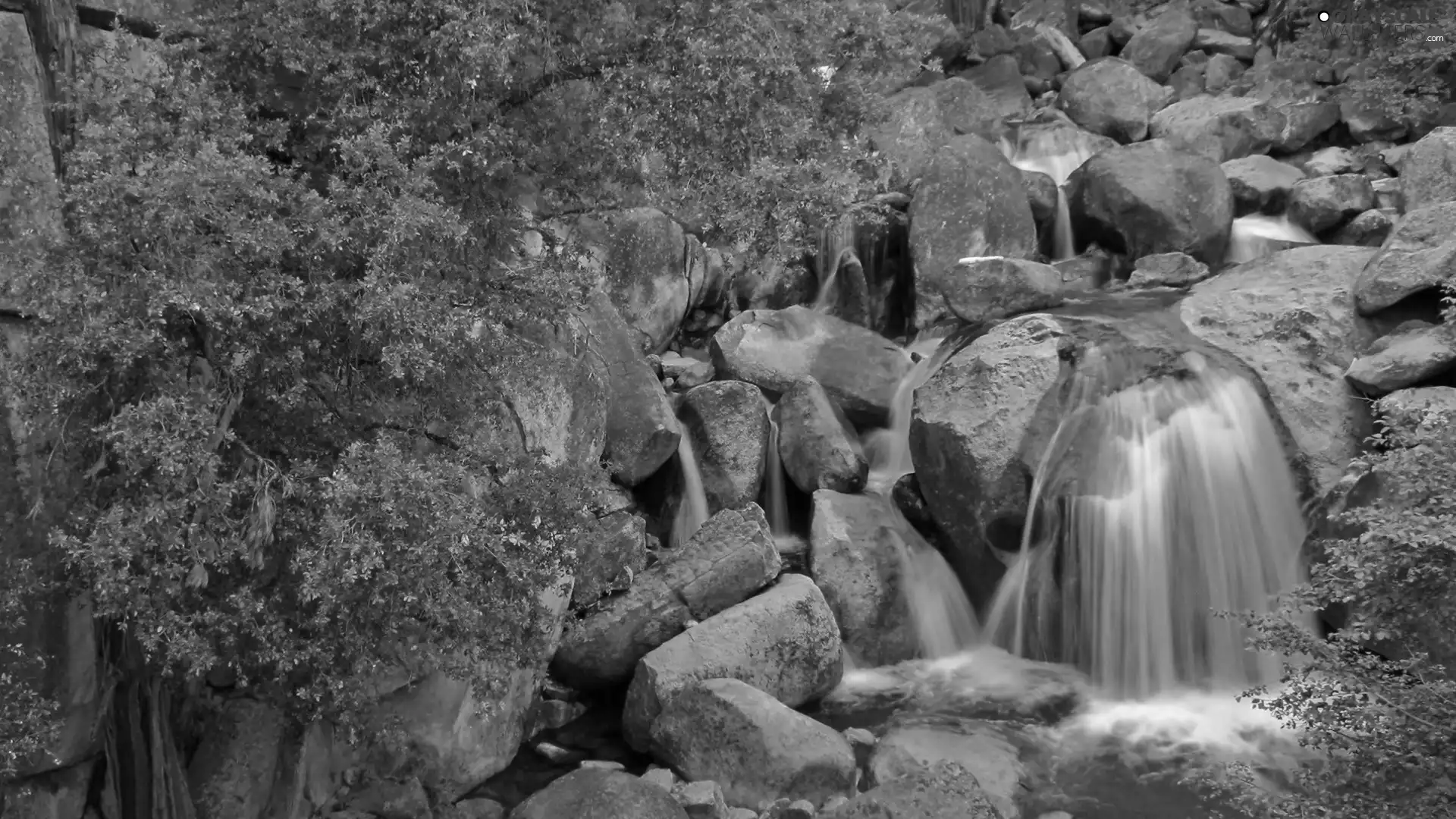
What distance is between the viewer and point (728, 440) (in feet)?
39.7

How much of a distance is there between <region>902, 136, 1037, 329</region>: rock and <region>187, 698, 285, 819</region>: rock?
10.7 meters

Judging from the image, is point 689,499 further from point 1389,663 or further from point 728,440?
point 1389,663

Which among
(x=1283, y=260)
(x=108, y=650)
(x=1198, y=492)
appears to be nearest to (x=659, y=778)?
(x=108, y=650)

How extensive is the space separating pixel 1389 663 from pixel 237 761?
21.0ft

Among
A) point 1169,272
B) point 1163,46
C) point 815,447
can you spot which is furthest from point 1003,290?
point 1163,46

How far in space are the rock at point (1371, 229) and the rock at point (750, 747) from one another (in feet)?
36.4

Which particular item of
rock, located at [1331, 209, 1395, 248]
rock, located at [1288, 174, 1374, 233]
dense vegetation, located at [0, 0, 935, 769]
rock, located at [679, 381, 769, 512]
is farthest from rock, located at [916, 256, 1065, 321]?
dense vegetation, located at [0, 0, 935, 769]

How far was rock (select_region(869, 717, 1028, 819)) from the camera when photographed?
805 cm

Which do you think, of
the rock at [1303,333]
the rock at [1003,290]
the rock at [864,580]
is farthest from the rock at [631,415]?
the rock at [1303,333]

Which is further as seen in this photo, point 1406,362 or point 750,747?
point 1406,362

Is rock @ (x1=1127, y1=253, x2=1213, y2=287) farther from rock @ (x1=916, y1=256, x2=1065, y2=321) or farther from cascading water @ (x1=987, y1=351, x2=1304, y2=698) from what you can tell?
cascading water @ (x1=987, y1=351, x2=1304, y2=698)

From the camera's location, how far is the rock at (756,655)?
342 inches

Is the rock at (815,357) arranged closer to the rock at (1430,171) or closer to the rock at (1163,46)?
the rock at (1430,171)

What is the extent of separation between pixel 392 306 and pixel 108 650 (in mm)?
2496
